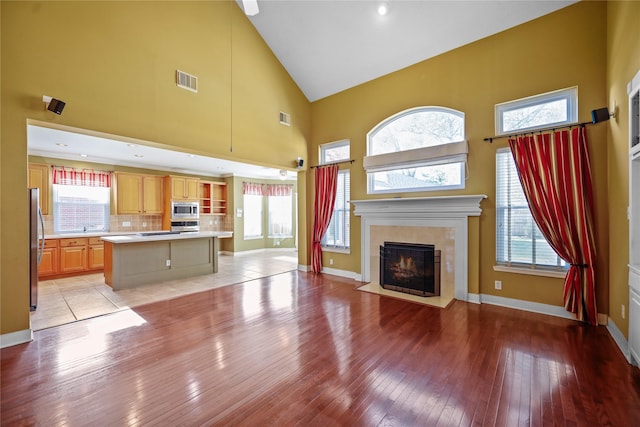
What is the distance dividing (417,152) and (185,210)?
6.43 metres

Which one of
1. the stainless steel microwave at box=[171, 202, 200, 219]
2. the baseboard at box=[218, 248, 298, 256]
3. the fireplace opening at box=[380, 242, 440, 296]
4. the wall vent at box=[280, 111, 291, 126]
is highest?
the wall vent at box=[280, 111, 291, 126]

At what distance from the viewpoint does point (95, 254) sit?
629cm

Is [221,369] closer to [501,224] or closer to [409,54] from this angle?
[501,224]

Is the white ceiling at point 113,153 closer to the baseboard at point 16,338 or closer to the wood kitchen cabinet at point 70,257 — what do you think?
the wood kitchen cabinet at point 70,257

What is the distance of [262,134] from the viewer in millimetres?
5512

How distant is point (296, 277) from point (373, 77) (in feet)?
14.1

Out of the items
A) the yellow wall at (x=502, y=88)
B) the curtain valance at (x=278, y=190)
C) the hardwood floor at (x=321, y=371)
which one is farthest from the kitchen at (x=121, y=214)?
the yellow wall at (x=502, y=88)

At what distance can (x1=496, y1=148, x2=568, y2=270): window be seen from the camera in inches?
147

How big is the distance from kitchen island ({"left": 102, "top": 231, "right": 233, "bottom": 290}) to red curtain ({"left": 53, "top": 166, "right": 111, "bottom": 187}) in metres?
2.09

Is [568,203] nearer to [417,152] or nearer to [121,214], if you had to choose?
[417,152]

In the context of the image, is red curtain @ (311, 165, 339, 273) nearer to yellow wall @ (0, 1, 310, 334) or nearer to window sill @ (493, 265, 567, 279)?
yellow wall @ (0, 1, 310, 334)

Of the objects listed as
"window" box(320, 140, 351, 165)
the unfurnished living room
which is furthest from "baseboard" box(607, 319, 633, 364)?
"window" box(320, 140, 351, 165)

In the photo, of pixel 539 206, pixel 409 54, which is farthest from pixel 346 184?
pixel 539 206

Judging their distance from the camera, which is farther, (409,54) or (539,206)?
(409,54)
